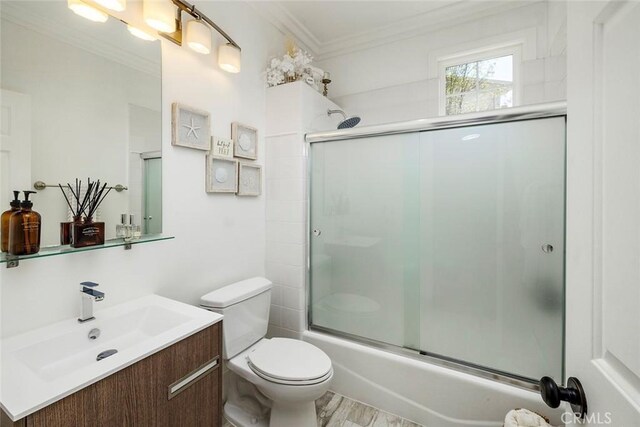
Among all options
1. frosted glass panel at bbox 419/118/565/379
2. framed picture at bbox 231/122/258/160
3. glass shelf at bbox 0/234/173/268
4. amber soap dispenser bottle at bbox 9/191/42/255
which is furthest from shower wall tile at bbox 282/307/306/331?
amber soap dispenser bottle at bbox 9/191/42/255

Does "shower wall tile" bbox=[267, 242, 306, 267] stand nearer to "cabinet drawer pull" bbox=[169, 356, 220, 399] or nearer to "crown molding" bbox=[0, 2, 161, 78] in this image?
"cabinet drawer pull" bbox=[169, 356, 220, 399]

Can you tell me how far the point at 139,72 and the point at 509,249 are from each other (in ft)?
6.73

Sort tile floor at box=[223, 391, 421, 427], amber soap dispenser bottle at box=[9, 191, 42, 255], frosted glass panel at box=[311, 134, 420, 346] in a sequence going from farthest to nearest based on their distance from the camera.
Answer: frosted glass panel at box=[311, 134, 420, 346] < tile floor at box=[223, 391, 421, 427] < amber soap dispenser bottle at box=[9, 191, 42, 255]

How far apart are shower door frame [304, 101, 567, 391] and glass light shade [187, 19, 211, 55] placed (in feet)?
2.63

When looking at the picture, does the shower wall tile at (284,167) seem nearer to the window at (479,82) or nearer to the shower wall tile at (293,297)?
the shower wall tile at (293,297)

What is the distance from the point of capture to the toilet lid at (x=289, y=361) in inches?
53.6

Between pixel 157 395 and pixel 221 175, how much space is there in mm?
1141

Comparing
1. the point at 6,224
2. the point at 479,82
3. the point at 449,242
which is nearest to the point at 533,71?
the point at 479,82

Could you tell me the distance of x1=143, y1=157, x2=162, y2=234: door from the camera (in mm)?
1356

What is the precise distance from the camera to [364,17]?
220 centimetres

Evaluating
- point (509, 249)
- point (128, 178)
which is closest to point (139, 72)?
point (128, 178)

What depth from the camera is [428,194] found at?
1.72 metres

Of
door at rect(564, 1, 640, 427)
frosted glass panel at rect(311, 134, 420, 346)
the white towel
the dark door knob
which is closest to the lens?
door at rect(564, 1, 640, 427)

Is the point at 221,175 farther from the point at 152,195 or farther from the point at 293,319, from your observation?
the point at 293,319
